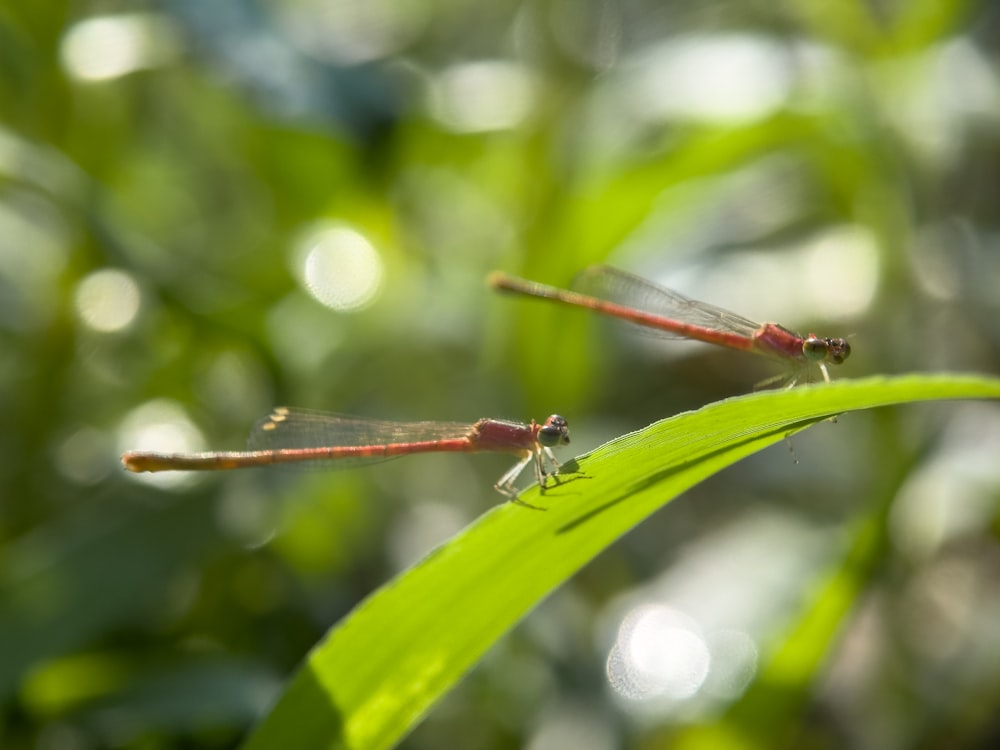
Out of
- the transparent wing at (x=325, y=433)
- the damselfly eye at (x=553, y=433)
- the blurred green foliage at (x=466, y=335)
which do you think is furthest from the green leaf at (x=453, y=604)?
the blurred green foliage at (x=466, y=335)

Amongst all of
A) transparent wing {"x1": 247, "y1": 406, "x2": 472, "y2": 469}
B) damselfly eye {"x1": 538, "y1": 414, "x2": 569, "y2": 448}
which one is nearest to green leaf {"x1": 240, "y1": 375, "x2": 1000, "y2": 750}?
damselfly eye {"x1": 538, "y1": 414, "x2": 569, "y2": 448}

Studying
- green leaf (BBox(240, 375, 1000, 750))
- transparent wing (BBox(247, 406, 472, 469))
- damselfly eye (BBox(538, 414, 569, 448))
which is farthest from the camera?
transparent wing (BBox(247, 406, 472, 469))

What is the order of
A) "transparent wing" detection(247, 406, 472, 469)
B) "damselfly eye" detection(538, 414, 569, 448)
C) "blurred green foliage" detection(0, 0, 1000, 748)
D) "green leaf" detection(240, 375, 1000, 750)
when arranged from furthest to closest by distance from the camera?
"blurred green foliage" detection(0, 0, 1000, 748), "transparent wing" detection(247, 406, 472, 469), "damselfly eye" detection(538, 414, 569, 448), "green leaf" detection(240, 375, 1000, 750)

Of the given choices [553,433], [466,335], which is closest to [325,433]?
[553,433]

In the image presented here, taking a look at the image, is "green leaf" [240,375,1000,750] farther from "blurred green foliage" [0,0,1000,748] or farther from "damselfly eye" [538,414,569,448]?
"blurred green foliage" [0,0,1000,748]

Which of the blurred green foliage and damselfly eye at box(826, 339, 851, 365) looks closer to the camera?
damselfly eye at box(826, 339, 851, 365)

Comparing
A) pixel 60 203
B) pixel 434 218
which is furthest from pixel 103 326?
pixel 434 218
